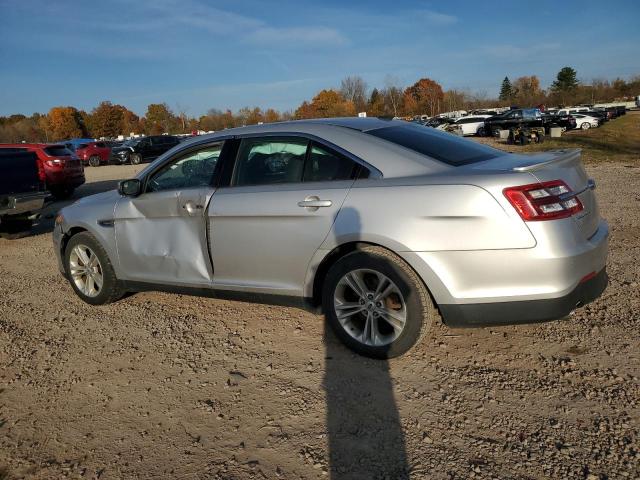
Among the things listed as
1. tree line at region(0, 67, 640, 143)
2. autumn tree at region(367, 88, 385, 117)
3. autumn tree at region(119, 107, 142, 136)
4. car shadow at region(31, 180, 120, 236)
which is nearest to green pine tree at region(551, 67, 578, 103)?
tree line at region(0, 67, 640, 143)

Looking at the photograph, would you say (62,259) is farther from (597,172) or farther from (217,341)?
(597,172)

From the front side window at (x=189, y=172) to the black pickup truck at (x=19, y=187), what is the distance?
15.8 ft

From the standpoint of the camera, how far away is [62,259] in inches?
209

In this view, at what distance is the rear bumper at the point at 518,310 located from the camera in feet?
9.95

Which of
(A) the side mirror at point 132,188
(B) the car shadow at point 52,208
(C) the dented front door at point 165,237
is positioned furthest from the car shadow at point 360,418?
(B) the car shadow at point 52,208

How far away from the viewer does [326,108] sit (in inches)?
3334

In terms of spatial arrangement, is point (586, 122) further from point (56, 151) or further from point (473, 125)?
point (56, 151)

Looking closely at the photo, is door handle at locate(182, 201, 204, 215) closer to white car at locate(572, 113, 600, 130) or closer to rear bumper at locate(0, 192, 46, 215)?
rear bumper at locate(0, 192, 46, 215)

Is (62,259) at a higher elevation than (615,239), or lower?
higher

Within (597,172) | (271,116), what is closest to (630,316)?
(597,172)

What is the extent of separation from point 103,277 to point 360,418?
10.1 feet

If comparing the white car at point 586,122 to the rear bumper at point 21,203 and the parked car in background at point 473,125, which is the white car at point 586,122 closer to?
the parked car in background at point 473,125

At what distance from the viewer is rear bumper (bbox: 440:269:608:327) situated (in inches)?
119

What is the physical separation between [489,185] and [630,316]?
6.20ft
